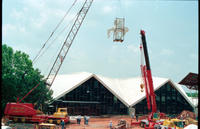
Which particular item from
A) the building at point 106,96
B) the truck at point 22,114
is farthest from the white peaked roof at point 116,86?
the truck at point 22,114

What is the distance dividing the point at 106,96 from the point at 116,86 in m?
9.14

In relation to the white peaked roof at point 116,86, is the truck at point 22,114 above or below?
below

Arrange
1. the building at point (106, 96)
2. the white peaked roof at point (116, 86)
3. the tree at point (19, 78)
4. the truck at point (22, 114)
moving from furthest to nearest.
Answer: the white peaked roof at point (116, 86)
the building at point (106, 96)
the tree at point (19, 78)
the truck at point (22, 114)

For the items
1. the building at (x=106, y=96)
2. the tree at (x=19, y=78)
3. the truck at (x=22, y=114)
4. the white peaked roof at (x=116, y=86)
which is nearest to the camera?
the truck at (x=22, y=114)

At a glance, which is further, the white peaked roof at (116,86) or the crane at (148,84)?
the white peaked roof at (116,86)

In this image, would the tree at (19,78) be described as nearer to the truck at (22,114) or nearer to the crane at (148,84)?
the truck at (22,114)

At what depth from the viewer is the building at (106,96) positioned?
179 ft

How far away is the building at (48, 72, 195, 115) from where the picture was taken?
5469cm

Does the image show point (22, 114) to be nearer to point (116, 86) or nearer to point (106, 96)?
point (106, 96)

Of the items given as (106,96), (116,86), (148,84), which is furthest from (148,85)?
(116,86)

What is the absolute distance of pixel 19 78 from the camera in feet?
143

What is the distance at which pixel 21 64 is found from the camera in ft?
148

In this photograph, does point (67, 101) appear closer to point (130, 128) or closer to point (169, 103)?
point (130, 128)

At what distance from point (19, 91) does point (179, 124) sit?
2914cm
